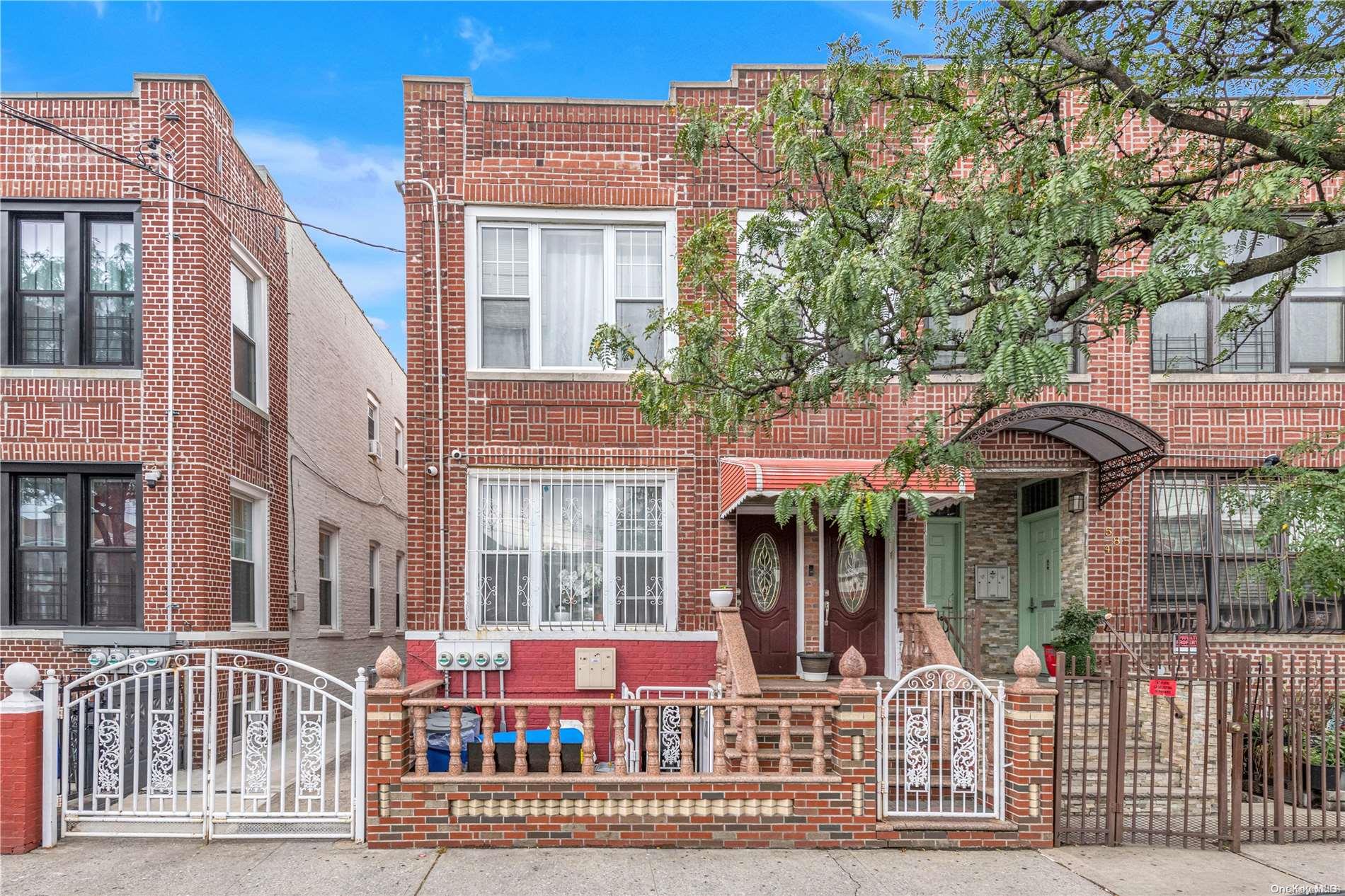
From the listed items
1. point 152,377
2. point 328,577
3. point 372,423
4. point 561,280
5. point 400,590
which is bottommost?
point 400,590

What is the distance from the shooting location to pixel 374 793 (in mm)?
7219

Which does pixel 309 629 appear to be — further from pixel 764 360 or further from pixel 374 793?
pixel 764 360

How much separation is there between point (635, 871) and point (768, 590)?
16.5 ft

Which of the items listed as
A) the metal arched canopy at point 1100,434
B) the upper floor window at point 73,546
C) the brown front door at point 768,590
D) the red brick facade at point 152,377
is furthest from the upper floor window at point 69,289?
the metal arched canopy at point 1100,434

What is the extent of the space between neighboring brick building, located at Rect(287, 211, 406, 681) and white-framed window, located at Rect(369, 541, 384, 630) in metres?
0.03

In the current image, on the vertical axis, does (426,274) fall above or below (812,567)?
above

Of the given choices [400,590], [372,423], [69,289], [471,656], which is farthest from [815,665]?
[400,590]

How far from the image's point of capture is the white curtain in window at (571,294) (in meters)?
11.1

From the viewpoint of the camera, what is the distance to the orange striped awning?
951 centimetres

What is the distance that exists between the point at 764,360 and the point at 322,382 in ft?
35.9

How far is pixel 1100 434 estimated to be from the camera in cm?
1044

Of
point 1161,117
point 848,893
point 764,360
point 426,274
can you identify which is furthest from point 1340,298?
point 426,274

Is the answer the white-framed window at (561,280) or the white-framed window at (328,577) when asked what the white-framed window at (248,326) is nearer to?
the white-framed window at (328,577)

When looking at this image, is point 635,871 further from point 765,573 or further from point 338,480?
point 338,480
